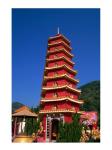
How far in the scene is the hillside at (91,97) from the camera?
1437 cm

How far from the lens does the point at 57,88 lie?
8469 millimetres

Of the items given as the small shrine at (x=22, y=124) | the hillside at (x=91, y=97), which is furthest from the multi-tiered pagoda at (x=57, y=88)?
the hillside at (x=91, y=97)

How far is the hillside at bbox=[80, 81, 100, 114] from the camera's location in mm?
14367

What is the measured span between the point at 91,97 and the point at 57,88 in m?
7.53

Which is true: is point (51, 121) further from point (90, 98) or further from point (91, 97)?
point (91, 97)

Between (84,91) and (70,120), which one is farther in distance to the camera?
(84,91)

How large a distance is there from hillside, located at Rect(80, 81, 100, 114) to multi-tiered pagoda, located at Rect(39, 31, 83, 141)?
3.68 metres

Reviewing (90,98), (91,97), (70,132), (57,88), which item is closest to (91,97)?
(91,97)

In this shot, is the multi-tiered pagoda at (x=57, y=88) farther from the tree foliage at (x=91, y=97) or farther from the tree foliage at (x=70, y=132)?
the tree foliage at (x=91, y=97)

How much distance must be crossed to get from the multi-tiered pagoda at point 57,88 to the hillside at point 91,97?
3.68 meters
